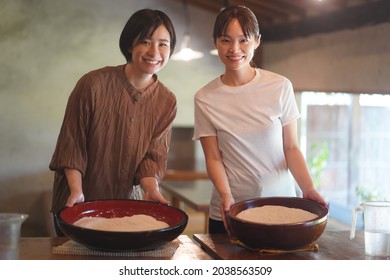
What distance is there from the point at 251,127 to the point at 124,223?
389 millimetres

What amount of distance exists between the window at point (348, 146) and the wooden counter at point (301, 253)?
0.79 m

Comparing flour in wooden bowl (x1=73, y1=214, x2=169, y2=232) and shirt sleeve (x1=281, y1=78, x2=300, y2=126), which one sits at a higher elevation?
shirt sleeve (x1=281, y1=78, x2=300, y2=126)

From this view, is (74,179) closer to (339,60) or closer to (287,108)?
(287,108)

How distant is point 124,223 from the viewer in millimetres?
1086

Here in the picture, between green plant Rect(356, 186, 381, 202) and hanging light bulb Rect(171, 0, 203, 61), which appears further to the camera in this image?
green plant Rect(356, 186, 381, 202)

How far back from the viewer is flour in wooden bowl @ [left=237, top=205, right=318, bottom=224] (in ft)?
3.60

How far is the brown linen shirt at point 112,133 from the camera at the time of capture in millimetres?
1316

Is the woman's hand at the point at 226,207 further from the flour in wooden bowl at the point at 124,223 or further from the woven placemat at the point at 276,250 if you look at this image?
the flour in wooden bowl at the point at 124,223

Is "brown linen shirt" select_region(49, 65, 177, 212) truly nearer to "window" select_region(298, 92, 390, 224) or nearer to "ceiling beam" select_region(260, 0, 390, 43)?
"ceiling beam" select_region(260, 0, 390, 43)

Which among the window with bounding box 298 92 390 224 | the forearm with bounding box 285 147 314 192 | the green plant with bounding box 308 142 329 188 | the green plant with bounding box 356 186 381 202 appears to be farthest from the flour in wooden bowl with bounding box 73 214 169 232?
the green plant with bounding box 308 142 329 188

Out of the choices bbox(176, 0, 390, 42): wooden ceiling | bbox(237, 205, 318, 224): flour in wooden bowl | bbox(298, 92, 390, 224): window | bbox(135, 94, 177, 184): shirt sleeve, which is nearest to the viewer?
bbox(237, 205, 318, 224): flour in wooden bowl

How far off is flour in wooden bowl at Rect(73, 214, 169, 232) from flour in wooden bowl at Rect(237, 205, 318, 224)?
7.1 inches

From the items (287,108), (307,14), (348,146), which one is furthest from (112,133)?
(348,146)

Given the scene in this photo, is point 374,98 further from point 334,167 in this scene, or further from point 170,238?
point 334,167
